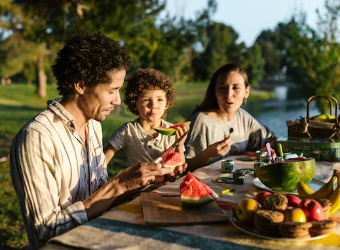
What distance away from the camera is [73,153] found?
2.33 meters

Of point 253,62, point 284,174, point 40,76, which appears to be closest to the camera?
point 284,174

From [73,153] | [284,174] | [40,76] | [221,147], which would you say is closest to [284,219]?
[284,174]

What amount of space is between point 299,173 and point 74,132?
1462mm

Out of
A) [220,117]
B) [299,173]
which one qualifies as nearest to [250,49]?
[220,117]

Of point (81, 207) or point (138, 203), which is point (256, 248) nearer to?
point (138, 203)

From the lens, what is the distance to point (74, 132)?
237 centimetres

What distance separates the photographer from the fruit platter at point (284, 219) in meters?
1.54

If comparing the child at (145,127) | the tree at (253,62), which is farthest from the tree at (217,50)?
the child at (145,127)

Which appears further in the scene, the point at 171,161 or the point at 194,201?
the point at 171,161

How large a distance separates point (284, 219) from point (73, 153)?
1.37 metres

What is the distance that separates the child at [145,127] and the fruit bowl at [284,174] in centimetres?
142

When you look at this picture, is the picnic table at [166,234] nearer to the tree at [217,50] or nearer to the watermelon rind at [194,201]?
the watermelon rind at [194,201]

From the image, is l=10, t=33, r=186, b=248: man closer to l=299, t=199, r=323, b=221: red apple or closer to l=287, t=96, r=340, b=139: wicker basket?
l=299, t=199, r=323, b=221: red apple

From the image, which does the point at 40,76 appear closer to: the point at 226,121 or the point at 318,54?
the point at 318,54
